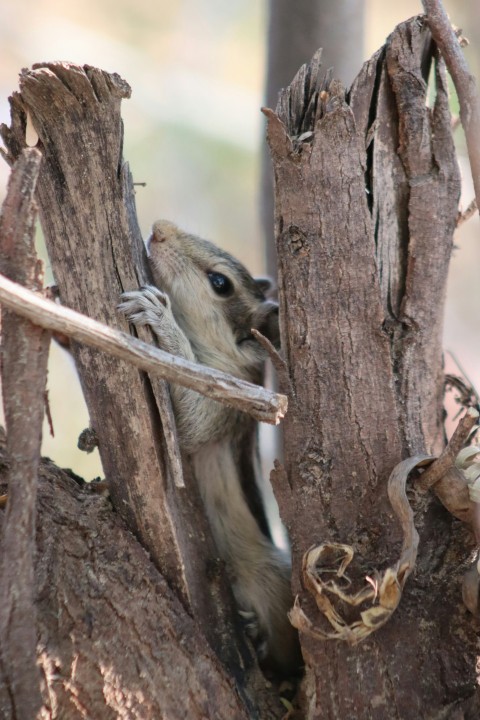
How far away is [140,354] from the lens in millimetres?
1855

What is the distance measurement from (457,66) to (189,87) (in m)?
7.37

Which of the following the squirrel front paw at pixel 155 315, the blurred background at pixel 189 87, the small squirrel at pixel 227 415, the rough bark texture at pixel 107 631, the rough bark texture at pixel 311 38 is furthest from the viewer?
the blurred background at pixel 189 87

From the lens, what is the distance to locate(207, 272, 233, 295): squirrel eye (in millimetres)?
3566

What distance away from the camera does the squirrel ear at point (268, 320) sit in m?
3.57

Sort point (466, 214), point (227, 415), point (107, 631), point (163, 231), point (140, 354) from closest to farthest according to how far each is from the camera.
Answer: point (140, 354), point (107, 631), point (466, 214), point (227, 415), point (163, 231)

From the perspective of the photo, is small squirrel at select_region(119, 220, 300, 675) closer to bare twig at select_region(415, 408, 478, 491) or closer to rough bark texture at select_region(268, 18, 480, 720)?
rough bark texture at select_region(268, 18, 480, 720)

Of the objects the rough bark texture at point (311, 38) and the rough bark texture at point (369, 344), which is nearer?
the rough bark texture at point (369, 344)

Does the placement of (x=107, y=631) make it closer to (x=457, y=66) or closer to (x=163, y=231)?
(x=163, y=231)

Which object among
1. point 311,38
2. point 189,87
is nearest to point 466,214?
point 311,38

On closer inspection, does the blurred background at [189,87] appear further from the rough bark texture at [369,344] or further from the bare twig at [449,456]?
the bare twig at [449,456]

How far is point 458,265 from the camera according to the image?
8.32 m

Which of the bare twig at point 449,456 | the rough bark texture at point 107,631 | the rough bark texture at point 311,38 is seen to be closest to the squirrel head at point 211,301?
the rough bark texture at point 311,38

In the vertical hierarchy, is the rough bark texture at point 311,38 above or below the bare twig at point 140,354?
above

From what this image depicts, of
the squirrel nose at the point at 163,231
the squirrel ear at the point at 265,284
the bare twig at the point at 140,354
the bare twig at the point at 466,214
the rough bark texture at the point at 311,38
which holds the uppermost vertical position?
the rough bark texture at the point at 311,38
